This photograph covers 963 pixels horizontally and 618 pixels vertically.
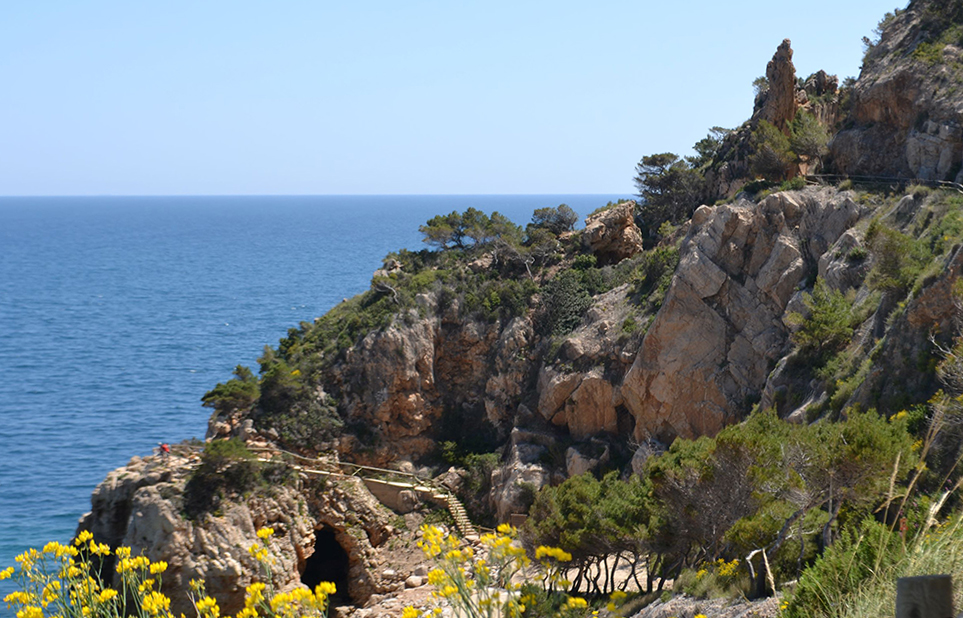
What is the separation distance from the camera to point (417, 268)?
158 ft

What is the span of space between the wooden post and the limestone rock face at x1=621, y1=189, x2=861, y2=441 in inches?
1111

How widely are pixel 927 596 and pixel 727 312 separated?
3068 centimetres

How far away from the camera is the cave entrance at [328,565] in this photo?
114ft

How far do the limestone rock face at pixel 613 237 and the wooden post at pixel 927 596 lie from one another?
40973 millimetres

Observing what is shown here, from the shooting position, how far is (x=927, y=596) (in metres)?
5.31

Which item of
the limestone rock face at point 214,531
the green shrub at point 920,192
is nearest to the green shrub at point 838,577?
the limestone rock face at point 214,531

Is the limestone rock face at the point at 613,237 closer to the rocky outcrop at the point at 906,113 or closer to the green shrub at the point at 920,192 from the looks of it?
the rocky outcrop at the point at 906,113

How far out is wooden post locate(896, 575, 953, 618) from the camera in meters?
5.29

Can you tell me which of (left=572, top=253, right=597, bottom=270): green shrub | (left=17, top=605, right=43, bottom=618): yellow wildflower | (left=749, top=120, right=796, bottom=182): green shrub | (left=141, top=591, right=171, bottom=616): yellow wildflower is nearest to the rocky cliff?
(left=572, top=253, right=597, bottom=270): green shrub

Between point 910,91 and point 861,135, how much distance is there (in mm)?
2752

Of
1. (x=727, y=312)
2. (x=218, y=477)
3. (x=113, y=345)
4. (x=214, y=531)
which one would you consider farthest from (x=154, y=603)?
(x=113, y=345)

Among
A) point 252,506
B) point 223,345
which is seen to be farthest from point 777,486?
point 223,345

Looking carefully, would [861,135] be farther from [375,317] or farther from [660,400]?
[375,317]

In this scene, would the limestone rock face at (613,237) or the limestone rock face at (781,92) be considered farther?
the limestone rock face at (613,237)
